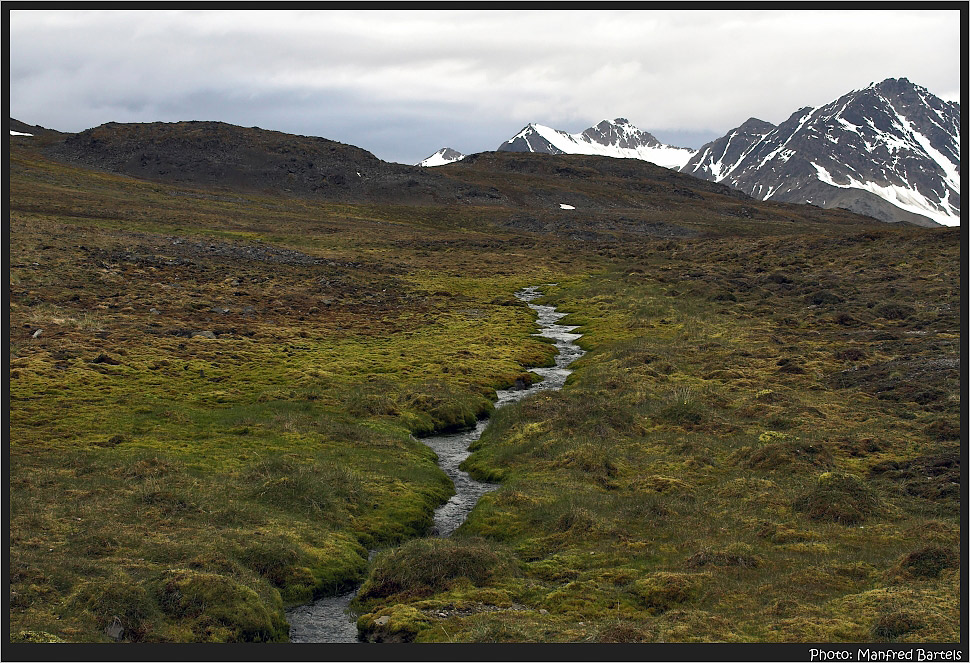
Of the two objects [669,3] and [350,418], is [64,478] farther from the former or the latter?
[669,3]

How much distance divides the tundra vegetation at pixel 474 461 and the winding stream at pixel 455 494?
2.10 ft

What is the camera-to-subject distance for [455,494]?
35.2 meters

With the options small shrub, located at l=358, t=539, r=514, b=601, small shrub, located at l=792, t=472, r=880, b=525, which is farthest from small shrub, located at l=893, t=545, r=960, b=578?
small shrub, located at l=358, t=539, r=514, b=601

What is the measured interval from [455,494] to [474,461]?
429cm

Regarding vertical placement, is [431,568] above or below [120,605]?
below

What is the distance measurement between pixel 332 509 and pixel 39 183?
14990 cm

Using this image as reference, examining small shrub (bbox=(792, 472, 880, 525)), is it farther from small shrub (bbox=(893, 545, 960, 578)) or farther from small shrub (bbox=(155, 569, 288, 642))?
small shrub (bbox=(155, 569, 288, 642))

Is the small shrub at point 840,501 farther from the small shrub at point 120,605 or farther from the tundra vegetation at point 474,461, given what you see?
the small shrub at point 120,605

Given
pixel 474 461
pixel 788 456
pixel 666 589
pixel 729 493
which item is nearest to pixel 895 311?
pixel 788 456

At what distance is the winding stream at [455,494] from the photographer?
23.2 metres

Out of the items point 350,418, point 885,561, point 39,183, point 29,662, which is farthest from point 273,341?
→ point 39,183

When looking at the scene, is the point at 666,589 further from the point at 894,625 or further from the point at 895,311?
the point at 895,311

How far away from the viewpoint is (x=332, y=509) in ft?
103

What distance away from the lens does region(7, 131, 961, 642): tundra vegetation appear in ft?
73.7
